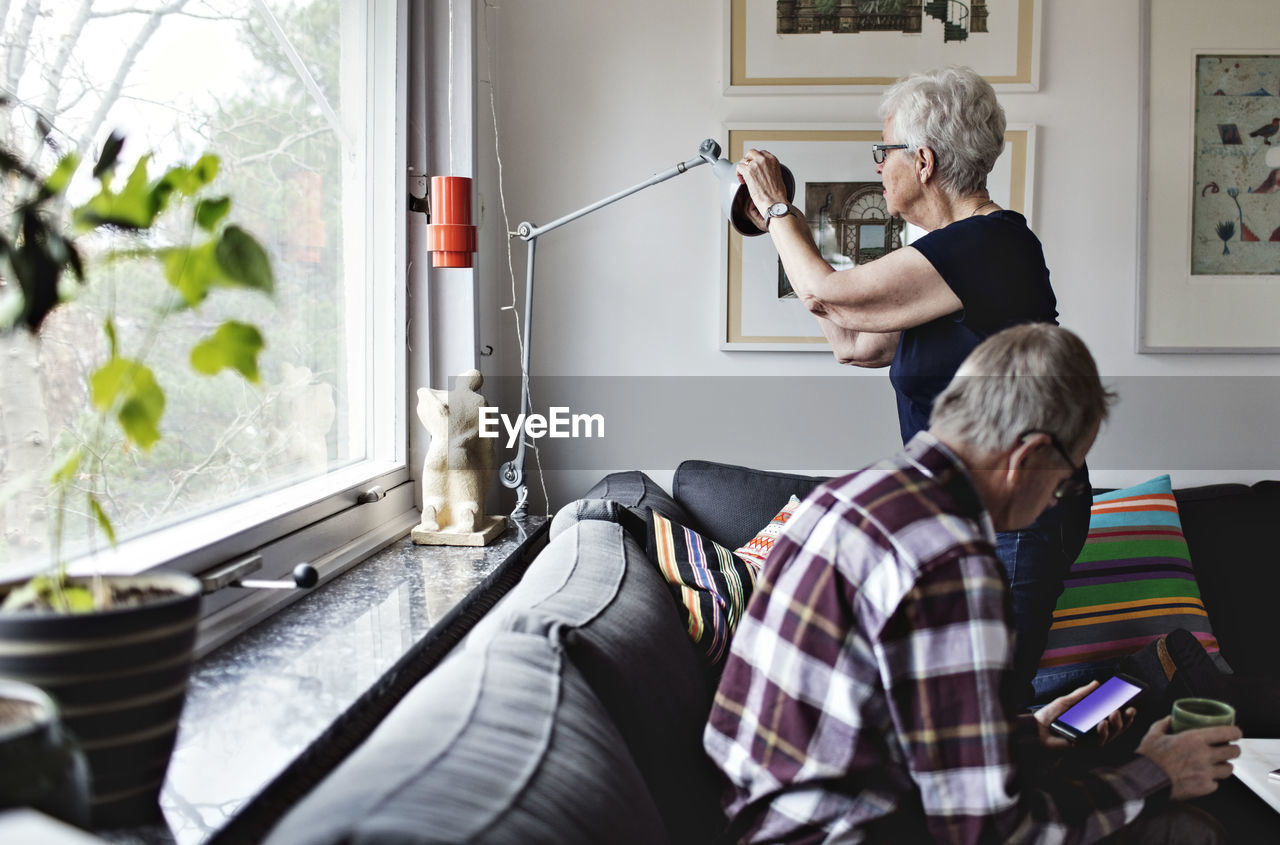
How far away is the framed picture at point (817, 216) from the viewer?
258 centimetres

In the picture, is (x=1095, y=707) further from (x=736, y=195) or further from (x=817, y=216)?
(x=817, y=216)

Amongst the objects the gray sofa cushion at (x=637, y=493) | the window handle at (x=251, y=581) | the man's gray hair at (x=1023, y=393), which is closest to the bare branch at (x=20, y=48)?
the window handle at (x=251, y=581)

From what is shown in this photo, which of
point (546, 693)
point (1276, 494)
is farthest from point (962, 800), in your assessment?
point (1276, 494)

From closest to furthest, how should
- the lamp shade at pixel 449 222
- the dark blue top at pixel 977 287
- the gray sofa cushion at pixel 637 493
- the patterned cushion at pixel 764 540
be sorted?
1. the dark blue top at pixel 977 287
2. the lamp shade at pixel 449 222
3. the patterned cushion at pixel 764 540
4. the gray sofa cushion at pixel 637 493

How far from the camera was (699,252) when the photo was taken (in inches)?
105

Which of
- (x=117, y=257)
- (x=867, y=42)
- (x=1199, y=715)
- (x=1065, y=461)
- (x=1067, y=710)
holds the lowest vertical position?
(x=1067, y=710)

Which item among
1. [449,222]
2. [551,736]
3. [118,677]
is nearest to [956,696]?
[551,736]

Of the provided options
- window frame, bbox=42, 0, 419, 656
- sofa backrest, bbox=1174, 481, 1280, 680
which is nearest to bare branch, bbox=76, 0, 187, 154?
window frame, bbox=42, 0, 419, 656

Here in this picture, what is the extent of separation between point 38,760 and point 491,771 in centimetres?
32

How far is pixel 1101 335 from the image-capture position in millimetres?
2635

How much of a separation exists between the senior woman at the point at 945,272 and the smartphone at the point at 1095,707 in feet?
0.46

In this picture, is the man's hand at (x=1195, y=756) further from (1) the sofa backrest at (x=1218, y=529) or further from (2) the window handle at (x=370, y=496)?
(2) the window handle at (x=370, y=496)

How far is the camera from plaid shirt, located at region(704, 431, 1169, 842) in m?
1.02

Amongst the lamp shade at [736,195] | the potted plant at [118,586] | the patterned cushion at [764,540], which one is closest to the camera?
the potted plant at [118,586]
